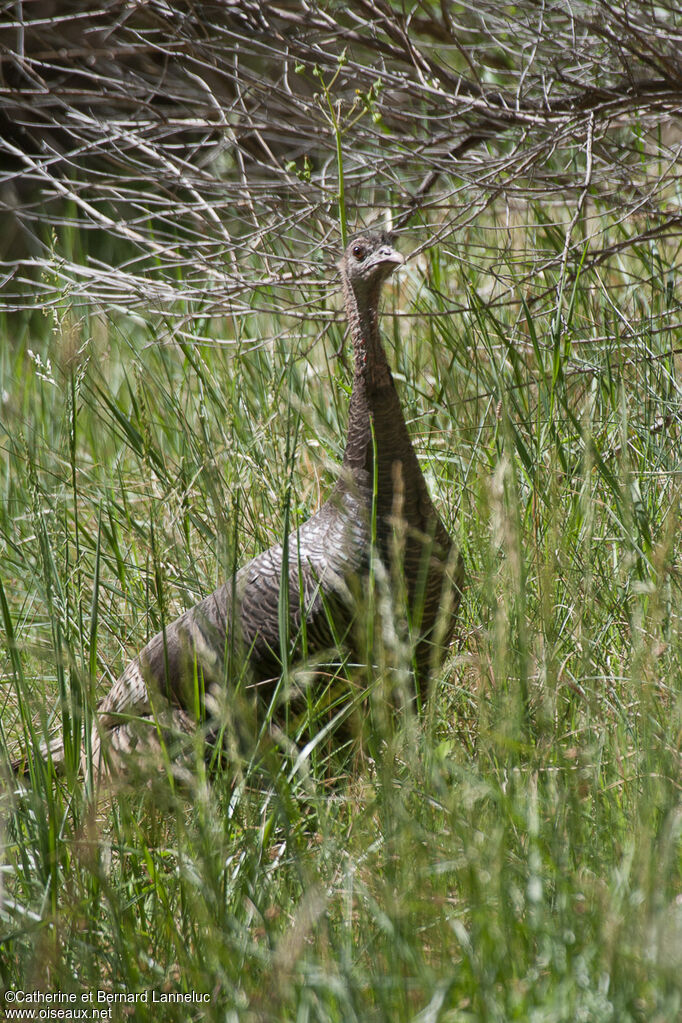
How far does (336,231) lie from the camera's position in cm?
338

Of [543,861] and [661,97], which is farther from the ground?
[661,97]

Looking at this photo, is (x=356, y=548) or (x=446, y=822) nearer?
(x=446, y=822)

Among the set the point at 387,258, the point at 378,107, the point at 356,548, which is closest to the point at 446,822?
the point at 356,548

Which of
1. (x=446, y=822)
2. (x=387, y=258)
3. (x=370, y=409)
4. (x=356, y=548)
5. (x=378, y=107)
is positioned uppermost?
(x=378, y=107)

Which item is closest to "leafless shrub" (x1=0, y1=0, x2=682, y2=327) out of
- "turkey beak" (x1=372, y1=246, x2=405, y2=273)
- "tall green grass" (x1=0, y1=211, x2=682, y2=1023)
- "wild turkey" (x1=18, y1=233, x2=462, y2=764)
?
"turkey beak" (x1=372, y1=246, x2=405, y2=273)

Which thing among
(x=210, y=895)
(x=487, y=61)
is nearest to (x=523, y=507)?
(x=210, y=895)

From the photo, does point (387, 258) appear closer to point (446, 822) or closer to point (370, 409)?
point (370, 409)

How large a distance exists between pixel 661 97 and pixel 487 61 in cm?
160

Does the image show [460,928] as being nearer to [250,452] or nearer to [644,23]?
[250,452]

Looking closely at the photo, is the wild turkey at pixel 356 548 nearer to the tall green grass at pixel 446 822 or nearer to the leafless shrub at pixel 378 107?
the tall green grass at pixel 446 822

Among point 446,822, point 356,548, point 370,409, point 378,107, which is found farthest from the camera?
point 378,107

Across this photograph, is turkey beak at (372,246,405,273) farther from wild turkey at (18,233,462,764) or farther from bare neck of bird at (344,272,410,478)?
bare neck of bird at (344,272,410,478)

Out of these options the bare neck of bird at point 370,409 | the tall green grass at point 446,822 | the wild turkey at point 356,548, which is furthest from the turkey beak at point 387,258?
the tall green grass at point 446,822

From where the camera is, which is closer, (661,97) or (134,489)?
(661,97)
